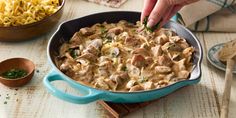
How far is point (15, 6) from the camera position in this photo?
1.54m

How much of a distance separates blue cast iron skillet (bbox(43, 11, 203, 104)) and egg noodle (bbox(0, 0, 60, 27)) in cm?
16

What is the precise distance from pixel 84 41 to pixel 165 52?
11.3 inches

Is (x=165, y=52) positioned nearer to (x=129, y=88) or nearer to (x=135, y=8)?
(x=129, y=88)

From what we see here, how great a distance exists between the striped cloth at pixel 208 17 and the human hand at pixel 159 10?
7.7 inches

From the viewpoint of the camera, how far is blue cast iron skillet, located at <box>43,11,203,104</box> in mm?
1084

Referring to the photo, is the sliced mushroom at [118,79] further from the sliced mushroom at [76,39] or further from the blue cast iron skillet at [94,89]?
the sliced mushroom at [76,39]

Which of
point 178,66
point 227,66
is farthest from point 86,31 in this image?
point 227,66

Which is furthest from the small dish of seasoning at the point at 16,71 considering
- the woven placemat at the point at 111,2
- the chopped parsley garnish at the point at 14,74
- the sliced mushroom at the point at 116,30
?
the woven placemat at the point at 111,2

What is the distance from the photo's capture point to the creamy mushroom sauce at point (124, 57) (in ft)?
3.99

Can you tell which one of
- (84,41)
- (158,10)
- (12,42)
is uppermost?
(158,10)

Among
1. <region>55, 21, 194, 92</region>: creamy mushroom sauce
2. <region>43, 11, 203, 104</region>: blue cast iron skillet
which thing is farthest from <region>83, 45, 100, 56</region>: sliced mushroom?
<region>43, 11, 203, 104</region>: blue cast iron skillet

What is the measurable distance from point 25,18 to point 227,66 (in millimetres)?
750

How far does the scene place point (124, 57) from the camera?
1.34 m

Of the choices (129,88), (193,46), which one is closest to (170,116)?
(129,88)
